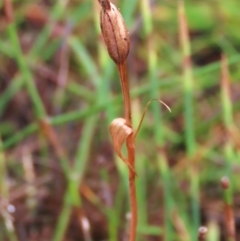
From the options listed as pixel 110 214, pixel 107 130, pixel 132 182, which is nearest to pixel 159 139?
pixel 110 214

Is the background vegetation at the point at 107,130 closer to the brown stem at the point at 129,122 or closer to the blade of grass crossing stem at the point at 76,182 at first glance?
the blade of grass crossing stem at the point at 76,182

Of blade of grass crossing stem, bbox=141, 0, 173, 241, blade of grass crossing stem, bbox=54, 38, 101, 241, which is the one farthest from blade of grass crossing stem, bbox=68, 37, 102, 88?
blade of grass crossing stem, bbox=141, 0, 173, 241

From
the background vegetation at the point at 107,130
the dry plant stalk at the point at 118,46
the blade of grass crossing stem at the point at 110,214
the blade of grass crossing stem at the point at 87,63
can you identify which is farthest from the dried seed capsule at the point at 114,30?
the blade of grass crossing stem at the point at 87,63

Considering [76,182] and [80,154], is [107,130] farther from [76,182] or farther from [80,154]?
[76,182]

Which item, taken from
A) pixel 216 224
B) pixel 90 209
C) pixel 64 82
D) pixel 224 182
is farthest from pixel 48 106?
pixel 224 182

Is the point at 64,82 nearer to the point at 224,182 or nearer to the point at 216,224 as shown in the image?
the point at 216,224
